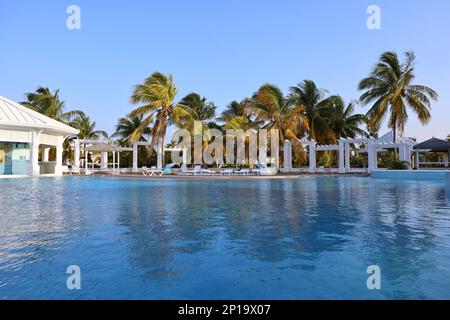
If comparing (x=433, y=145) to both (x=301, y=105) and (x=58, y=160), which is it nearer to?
(x=301, y=105)

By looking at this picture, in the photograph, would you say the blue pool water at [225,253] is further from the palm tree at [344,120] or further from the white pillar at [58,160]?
the palm tree at [344,120]

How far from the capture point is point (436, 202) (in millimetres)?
8844

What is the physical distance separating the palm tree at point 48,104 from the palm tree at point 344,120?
26.7 m

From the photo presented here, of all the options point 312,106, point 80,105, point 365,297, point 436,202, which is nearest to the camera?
point 365,297

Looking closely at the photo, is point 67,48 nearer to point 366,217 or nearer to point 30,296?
point 30,296

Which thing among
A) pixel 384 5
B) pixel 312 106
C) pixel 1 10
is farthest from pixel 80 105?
pixel 384 5

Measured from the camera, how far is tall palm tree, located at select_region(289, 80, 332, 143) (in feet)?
95.9

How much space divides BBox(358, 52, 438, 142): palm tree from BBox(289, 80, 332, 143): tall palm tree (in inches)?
170

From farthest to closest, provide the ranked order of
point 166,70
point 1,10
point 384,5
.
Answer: point 166,70
point 1,10
point 384,5

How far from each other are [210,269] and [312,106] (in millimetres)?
27992

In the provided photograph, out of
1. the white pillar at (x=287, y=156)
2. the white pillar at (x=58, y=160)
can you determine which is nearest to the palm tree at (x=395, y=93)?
the white pillar at (x=287, y=156)

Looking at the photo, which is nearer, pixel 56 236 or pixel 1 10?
pixel 56 236

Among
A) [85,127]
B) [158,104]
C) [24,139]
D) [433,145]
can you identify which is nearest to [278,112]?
[158,104]
